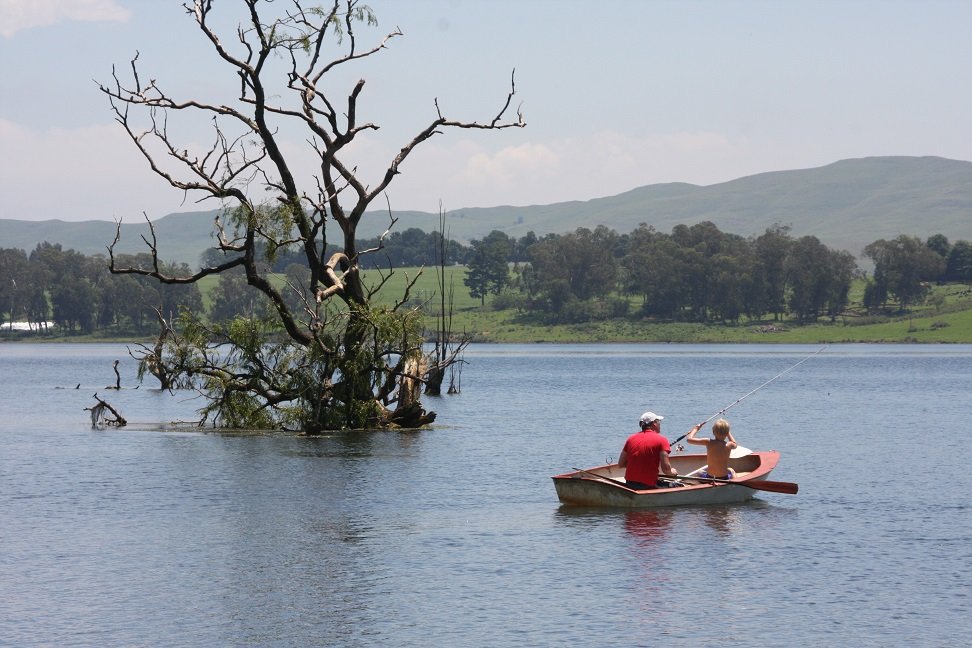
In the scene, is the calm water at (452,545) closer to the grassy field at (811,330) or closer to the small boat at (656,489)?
the small boat at (656,489)

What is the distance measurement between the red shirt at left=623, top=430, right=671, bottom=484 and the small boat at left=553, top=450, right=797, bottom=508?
36cm

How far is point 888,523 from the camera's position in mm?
29172

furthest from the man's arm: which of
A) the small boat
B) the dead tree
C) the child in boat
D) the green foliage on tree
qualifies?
the green foliage on tree

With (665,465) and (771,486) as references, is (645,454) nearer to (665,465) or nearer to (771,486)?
(665,465)

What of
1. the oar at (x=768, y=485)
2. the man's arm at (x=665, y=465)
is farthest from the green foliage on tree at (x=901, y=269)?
the man's arm at (x=665, y=465)

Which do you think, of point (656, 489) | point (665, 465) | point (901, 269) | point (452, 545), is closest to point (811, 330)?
point (901, 269)

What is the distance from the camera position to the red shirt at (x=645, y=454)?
29.5 metres

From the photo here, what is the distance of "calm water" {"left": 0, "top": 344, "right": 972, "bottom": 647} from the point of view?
19500 millimetres

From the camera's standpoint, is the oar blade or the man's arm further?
the oar blade

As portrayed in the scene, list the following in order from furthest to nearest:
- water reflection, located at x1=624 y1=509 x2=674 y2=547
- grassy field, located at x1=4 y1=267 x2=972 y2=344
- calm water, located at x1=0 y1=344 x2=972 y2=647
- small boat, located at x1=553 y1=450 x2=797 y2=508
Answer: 1. grassy field, located at x1=4 y1=267 x2=972 y2=344
2. small boat, located at x1=553 y1=450 x2=797 y2=508
3. water reflection, located at x1=624 y1=509 x2=674 y2=547
4. calm water, located at x1=0 y1=344 x2=972 y2=647

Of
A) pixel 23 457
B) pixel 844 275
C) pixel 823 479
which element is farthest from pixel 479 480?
pixel 844 275

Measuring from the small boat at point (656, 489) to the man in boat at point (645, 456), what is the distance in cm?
29

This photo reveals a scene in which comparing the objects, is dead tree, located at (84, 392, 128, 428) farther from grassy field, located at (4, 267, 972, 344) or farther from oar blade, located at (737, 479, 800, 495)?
grassy field, located at (4, 267, 972, 344)

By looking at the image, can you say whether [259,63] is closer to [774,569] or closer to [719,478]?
[719,478]
